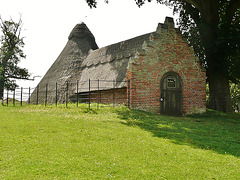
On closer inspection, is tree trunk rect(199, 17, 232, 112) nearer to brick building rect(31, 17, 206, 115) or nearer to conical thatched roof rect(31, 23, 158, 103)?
brick building rect(31, 17, 206, 115)

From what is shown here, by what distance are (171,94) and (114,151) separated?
38.4ft

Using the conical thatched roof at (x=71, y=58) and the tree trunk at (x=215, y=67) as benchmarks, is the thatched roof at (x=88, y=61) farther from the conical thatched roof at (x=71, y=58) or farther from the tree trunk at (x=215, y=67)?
the tree trunk at (x=215, y=67)

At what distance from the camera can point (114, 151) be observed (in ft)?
26.9

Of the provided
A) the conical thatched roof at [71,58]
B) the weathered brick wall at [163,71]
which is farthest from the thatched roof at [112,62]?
the weathered brick wall at [163,71]

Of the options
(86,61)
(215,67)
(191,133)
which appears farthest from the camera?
(86,61)

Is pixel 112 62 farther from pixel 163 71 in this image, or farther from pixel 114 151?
pixel 114 151

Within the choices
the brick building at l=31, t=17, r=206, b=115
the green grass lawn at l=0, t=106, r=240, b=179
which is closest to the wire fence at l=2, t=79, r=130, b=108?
the brick building at l=31, t=17, r=206, b=115

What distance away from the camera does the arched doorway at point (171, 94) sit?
1867 cm

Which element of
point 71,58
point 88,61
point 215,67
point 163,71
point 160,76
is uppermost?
point 71,58

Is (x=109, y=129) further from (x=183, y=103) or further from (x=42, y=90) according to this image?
(x=42, y=90)

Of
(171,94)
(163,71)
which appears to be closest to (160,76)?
(163,71)

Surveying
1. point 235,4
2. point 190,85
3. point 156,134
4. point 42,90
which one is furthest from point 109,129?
point 42,90

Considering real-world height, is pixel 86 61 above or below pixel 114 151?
above

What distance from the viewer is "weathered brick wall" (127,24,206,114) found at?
58.5ft
